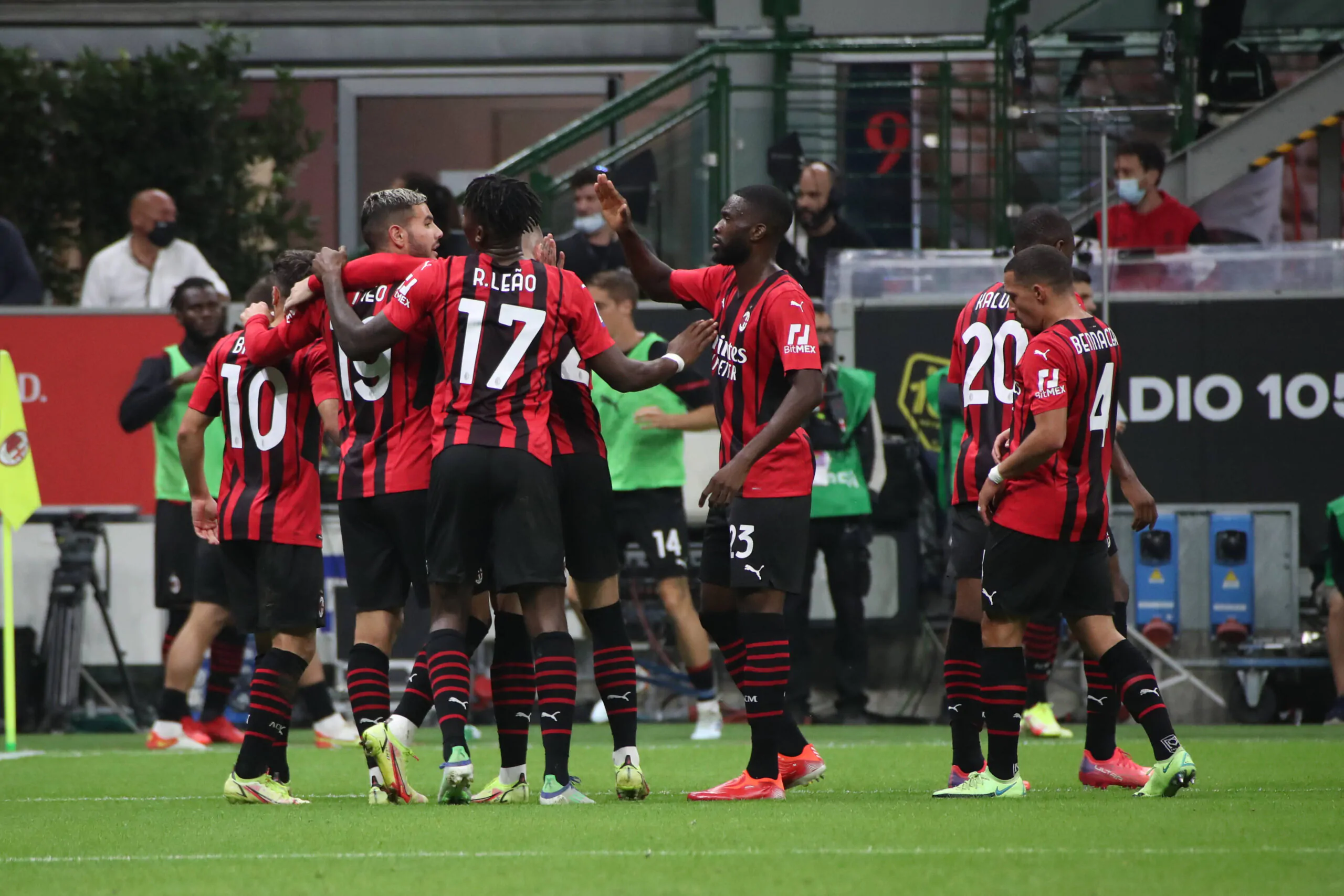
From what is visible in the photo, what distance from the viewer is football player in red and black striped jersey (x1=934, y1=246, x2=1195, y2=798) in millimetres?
6660

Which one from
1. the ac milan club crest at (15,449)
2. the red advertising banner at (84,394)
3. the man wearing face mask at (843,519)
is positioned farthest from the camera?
the red advertising banner at (84,394)

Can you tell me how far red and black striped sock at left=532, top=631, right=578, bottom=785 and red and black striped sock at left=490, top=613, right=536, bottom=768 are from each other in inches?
7.6

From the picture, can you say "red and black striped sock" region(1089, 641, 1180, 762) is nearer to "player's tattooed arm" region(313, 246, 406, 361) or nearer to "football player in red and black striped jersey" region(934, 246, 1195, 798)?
"football player in red and black striped jersey" region(934, 246, 1195, 798)

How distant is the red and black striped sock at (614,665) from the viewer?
270 inches

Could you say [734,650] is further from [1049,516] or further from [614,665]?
[1049,516]

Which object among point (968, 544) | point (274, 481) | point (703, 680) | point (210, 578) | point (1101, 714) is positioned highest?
point (274, 481)

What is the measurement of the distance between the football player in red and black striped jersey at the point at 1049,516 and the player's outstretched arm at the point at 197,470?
124 inches

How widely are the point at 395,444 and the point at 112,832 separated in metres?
1.68

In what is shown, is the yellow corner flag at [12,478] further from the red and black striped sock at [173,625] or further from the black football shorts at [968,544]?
the black football shorts at [968,544]

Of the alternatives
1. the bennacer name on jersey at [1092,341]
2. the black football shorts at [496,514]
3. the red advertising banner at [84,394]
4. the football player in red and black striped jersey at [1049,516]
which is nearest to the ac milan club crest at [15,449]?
the red advertising banner at [84,394]

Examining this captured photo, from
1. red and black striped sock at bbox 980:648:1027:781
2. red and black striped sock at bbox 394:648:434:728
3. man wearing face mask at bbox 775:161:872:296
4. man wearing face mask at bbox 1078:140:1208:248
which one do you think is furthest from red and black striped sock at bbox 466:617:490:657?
man wearing face mask at bbox 1078:140:1208:248

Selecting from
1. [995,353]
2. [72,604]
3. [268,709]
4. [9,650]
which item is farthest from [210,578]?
[995,353]

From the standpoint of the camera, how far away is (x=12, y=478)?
10352 mm

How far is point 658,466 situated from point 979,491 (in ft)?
11.7
